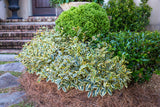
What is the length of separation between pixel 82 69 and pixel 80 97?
35cm

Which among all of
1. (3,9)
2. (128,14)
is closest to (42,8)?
(3,9)

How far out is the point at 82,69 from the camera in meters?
2.00

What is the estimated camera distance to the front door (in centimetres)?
732

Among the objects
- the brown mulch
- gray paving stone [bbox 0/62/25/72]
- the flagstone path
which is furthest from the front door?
the brown mulch

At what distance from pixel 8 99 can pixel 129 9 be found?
4448 mm

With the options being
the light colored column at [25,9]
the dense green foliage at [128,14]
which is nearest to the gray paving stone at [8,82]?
the dense green foliage at [128,14]

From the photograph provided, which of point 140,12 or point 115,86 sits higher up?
point 140,12

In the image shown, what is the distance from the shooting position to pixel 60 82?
6.73ft

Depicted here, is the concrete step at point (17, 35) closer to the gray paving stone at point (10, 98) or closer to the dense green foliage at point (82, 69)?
the dense green foliage at point (82, 69)

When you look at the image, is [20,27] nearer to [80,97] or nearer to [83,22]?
[83,22]

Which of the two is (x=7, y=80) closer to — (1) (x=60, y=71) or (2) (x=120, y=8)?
(1) (x=60, y=71)

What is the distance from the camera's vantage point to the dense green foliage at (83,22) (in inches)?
119

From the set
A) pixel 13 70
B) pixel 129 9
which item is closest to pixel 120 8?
pixel 129 9

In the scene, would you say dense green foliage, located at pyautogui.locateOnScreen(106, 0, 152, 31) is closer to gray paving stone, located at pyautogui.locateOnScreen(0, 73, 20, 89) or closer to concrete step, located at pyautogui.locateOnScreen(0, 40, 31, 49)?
concrete step, located at pyautogui.locateOnScreen(0, 40, 31, 49)
